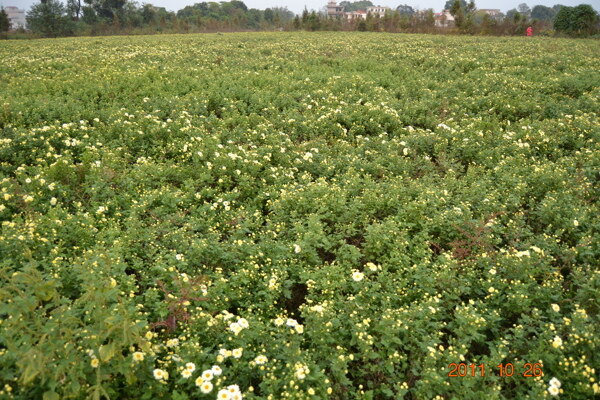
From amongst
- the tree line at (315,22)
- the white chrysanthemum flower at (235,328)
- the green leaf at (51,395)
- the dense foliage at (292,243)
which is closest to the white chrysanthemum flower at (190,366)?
the dense foliage at (292,243)

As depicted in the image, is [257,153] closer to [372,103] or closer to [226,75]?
[372,103]

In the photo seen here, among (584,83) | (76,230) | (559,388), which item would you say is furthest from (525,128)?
(76,230)

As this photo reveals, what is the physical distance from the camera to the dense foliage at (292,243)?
3051mm

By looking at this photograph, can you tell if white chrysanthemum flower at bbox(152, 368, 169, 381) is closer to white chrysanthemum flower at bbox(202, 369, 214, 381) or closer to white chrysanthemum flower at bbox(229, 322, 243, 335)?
white chrysanthemum flower at bbox(202, 369, 214, 381)

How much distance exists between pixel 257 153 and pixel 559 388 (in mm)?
5510

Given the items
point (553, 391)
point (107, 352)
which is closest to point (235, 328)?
point (107, 352)

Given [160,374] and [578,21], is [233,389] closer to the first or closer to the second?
[160,374]

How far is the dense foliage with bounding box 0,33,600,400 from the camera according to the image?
10.0ft

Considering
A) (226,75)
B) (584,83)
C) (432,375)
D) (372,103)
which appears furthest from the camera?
(226,75)

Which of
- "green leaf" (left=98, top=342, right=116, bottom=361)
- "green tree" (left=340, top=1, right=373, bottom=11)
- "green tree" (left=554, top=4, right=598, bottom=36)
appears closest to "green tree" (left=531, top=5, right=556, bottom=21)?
"green tree" (left=340, top=1, right=373, bottom=11)

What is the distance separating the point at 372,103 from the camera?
10039 millimetres

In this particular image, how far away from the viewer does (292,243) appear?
478 centimetres
